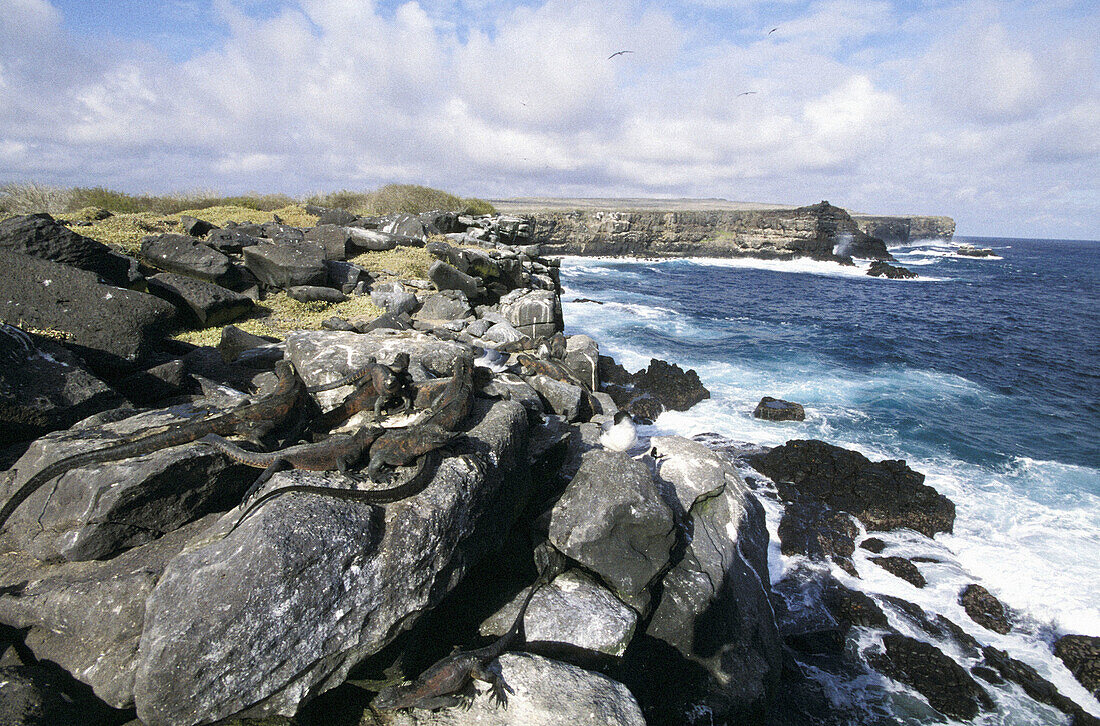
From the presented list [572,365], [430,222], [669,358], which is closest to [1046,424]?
[669,358]

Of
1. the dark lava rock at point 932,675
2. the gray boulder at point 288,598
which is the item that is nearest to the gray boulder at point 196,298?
the gray boulder at point 288,598

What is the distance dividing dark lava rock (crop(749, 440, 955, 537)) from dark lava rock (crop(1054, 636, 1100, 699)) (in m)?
2.27

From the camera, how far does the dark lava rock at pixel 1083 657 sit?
6.23m

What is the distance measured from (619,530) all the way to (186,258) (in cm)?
1153

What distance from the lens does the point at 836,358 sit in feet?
64.2

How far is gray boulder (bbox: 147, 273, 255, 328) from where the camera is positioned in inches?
363

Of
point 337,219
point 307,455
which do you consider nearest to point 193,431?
point 307,455

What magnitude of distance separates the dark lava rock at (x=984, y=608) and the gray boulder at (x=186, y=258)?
15.7m

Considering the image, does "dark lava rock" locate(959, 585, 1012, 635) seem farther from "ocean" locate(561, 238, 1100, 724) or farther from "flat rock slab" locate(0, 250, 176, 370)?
"flat rock slab" locate(0, 250, 176, 370)

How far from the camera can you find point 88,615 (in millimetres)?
3648

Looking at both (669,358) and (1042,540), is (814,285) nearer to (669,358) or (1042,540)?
(669,358)

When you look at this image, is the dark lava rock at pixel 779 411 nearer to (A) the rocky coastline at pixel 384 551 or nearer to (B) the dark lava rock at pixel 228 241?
(A) the rocky coastline at pixel 384 551

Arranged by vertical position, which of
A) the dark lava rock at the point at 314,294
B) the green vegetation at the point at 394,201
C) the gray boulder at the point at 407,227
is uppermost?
the green vegetation at the point at 394,201

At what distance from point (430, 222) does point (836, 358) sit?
18.2 meters
